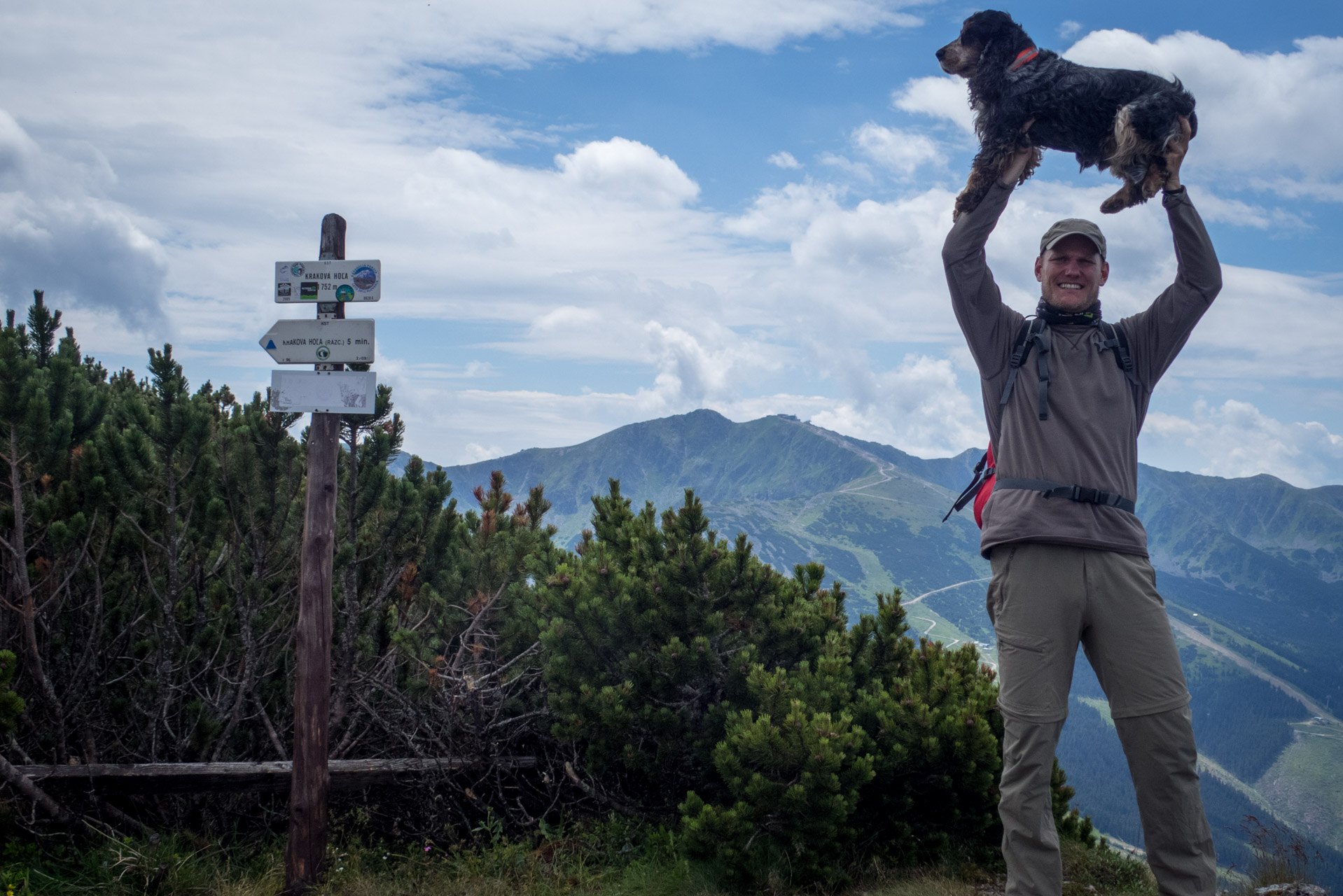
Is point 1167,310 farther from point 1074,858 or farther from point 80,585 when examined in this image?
point 80,585

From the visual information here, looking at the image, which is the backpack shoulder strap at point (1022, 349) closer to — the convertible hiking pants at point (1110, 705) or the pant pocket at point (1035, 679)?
the convertible hiking pants at point (1110, 705)

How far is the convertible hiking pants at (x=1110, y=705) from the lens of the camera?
2996 mm

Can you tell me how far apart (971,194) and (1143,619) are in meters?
1.67

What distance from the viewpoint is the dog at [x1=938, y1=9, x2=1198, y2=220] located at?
2996 millimetres

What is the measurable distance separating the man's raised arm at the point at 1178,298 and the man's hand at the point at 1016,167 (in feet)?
1.61

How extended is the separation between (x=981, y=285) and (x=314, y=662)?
4.53 meters

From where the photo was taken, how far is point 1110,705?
118 inches

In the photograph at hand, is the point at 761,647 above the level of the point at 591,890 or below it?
above

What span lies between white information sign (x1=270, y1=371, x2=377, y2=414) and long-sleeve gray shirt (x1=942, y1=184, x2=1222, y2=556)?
3.72m

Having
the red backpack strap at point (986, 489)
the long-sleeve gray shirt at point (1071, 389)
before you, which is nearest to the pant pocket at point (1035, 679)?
the long-sleeve gray shirt at point (1071, 389)

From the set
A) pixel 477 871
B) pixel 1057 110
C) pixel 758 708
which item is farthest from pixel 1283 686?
pixel 1057 110

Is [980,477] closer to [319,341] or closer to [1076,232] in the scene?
[1076,232]

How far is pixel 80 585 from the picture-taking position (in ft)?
20.1

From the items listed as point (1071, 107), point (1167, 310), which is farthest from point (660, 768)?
point (1071, 107)
